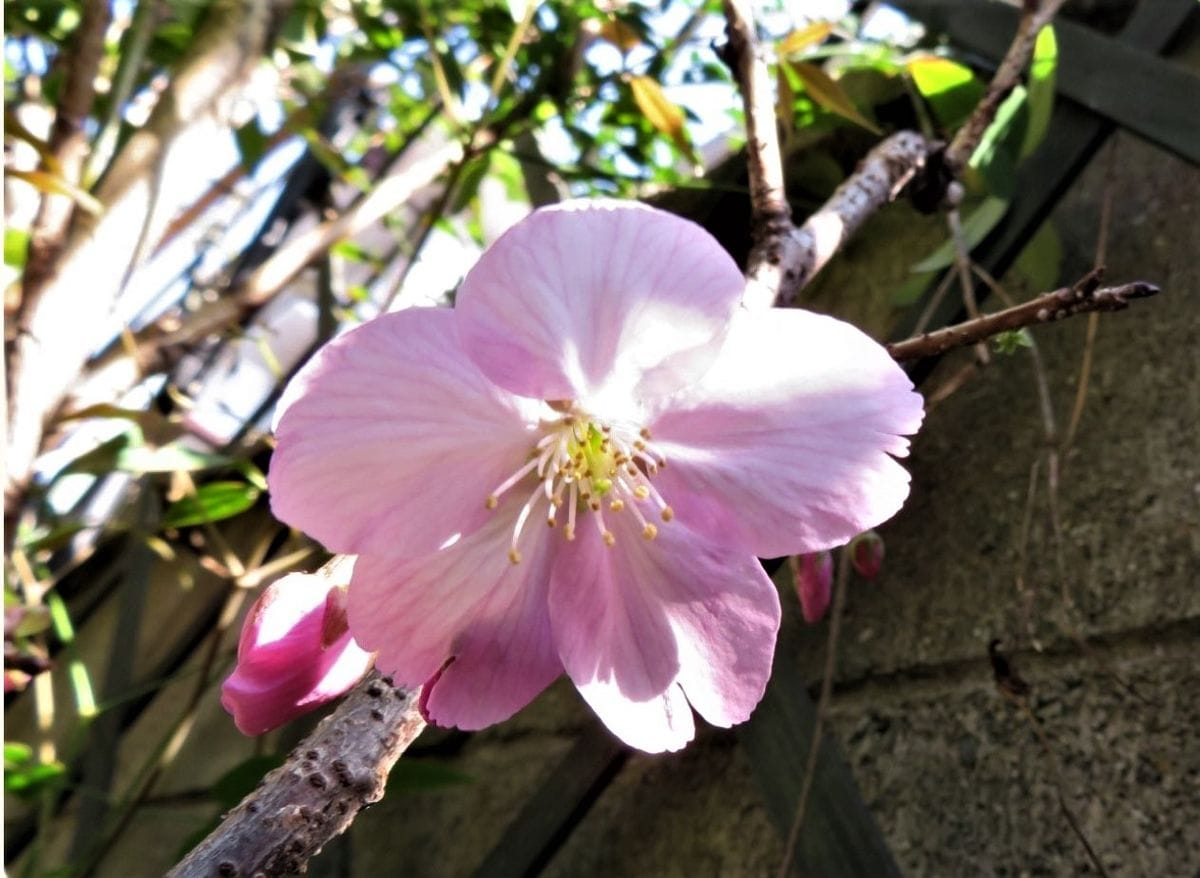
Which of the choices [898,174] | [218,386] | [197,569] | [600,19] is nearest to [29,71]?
[218,386]

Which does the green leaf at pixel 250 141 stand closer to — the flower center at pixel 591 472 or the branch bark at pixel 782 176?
the branch bark at pixel 782 176

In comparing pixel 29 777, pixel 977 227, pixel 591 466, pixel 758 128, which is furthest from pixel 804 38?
pixel 29 777

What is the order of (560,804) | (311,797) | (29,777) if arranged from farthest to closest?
(29,777), (560,804), (311,797)

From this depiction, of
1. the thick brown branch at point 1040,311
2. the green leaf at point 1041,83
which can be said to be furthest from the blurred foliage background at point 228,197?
the thick brown branch at point 1040,311

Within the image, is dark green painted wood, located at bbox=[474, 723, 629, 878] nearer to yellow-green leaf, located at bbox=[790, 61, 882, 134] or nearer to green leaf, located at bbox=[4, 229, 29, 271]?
yellow-green leaf, located at bbox=[790, 61, 882, 134]

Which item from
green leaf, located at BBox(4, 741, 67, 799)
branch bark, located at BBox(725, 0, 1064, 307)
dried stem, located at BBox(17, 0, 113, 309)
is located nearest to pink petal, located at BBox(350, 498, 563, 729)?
branch bark, located at BBox(725, 0, 1064, 307)

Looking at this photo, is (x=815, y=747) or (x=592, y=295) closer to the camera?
(x=592, y=295)

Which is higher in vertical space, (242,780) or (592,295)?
(592,295)

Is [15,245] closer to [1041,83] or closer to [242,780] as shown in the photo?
[242,780]
